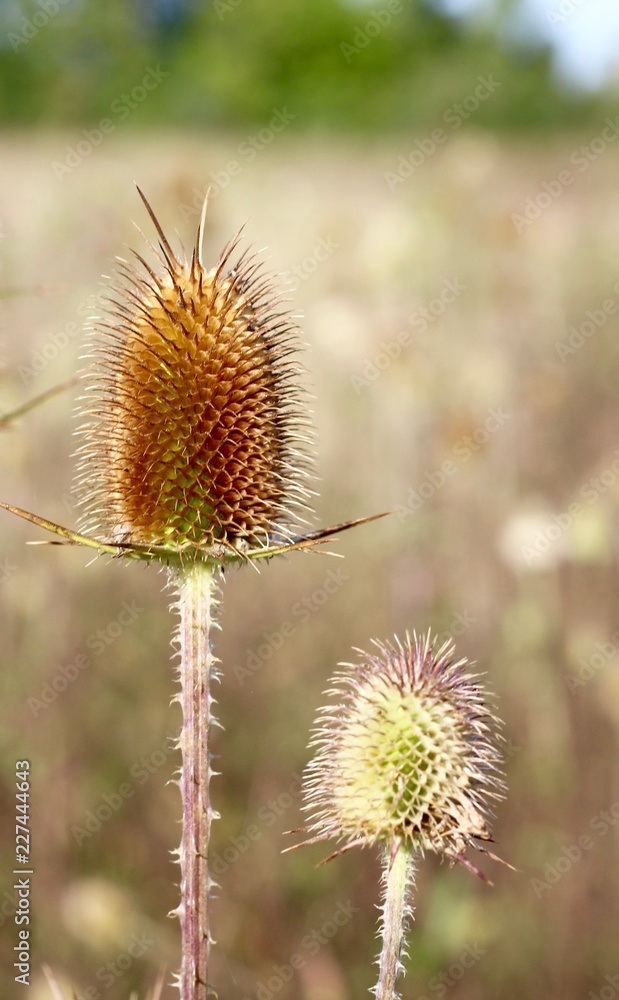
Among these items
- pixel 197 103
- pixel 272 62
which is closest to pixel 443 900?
pixel 197 103

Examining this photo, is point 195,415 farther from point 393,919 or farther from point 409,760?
point 393,919

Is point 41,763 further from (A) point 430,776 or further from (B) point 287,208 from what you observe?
(B) point 287,208

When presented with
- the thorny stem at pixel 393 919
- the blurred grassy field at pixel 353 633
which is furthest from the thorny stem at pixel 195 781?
the blurred grassy field at pixel 353 633

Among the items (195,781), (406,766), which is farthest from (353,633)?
(195,781)

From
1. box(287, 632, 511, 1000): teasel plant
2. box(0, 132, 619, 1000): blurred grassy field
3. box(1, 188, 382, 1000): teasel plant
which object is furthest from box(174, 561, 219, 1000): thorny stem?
box(0, 132, 619, 1000): blurred grassy field

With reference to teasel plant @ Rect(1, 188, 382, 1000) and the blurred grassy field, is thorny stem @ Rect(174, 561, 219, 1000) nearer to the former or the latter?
teasel plant @ Rect(1, 188, 382, 1000)
